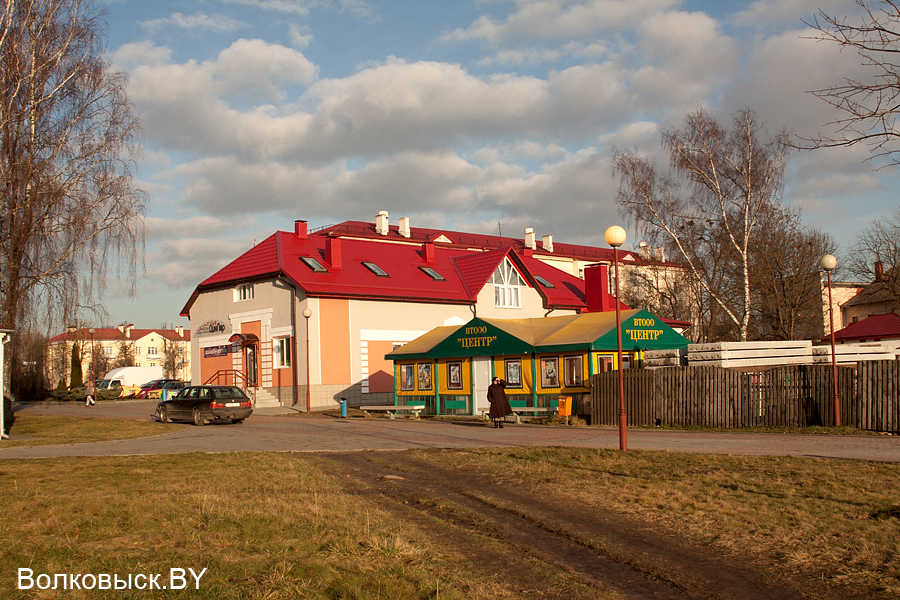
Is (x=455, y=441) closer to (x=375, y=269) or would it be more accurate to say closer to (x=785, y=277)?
(x=375, y=269)

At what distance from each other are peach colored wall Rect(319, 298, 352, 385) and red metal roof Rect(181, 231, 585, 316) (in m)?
0.58

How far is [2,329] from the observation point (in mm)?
19516

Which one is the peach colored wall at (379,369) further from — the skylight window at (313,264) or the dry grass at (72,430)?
the dry grass at (72,430)

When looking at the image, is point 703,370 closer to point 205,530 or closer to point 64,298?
point 205,530

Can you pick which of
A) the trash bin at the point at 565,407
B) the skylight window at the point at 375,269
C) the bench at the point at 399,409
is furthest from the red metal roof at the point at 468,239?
the trash bin at the point at 565,407

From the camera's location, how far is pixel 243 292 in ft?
133

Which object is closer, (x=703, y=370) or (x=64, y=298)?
(x=703, y=370)

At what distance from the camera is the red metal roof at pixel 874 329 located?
171 feet

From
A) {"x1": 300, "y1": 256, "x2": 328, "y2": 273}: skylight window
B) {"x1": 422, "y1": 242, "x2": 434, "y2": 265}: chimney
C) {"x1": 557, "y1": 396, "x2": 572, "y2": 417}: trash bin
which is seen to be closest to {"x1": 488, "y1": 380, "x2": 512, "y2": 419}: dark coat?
{"x1": 557, "y1": 396, "x2": 572, "y2": 417}: trash bin

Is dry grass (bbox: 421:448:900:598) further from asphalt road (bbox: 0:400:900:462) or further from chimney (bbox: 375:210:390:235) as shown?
chimney (bbox: 375:210:390:235)

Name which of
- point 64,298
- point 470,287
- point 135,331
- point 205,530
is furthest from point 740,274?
point 135,331

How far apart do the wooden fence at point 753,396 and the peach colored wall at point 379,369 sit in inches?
627

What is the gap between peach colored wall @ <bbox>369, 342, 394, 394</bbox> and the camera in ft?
123

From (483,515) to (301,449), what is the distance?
8.79m
